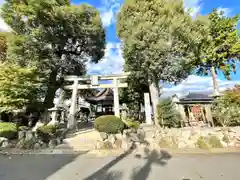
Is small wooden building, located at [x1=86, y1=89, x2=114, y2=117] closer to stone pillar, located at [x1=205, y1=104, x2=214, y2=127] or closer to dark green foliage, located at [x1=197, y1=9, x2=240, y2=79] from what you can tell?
dark green foliage, located at [x1=197, y1=9, x2=240, y2=79]

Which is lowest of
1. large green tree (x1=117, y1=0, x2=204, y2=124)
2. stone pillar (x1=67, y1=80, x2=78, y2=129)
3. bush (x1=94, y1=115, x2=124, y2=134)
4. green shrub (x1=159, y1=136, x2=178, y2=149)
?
green shrub (x1=159, y1=136, x2=178, y2=149)

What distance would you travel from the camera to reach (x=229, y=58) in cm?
1628

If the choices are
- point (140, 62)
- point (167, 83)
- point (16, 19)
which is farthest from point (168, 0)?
point (16, 19)

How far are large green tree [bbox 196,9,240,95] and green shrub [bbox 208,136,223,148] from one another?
29.9 feet

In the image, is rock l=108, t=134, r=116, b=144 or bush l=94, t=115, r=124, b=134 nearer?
rock l=108, t=134, r=116, b=144

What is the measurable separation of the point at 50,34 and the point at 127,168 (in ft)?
36.7

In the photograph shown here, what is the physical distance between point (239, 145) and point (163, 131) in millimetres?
3118

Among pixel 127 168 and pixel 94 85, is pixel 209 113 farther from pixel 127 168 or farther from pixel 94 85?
pixel 94 85

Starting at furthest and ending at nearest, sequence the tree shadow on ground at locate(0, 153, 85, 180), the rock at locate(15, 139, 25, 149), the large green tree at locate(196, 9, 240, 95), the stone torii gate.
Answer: the large green tree at locate(196, 9, 240, 95) < the stone torii gate < the rock at locate(15, 139, 25, 149) < the tree shadow on ground at locate(0, 153, 85, 180)

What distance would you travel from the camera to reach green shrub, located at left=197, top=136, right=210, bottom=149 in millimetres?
7258

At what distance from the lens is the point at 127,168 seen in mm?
4773

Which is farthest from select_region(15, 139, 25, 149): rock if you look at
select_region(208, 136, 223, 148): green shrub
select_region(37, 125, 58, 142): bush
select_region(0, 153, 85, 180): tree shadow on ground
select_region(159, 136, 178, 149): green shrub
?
select_region(208, 136, 223, 148): green shrub

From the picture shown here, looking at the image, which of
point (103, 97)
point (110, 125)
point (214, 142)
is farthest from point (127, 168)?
point (103, 97)

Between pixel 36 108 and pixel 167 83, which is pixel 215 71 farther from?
pixel 36 108
